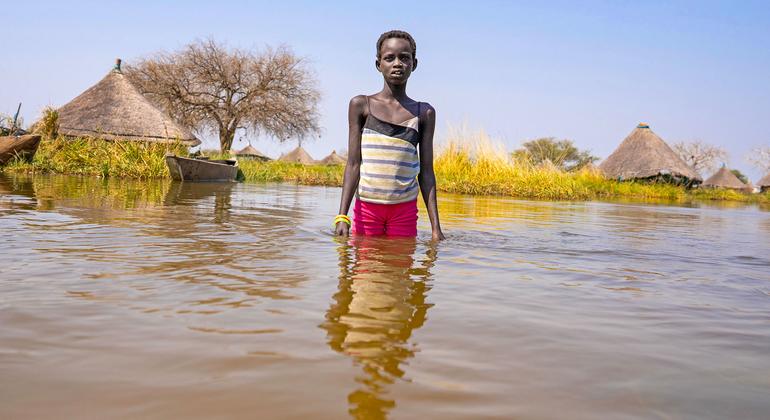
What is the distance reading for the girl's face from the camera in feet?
11.6

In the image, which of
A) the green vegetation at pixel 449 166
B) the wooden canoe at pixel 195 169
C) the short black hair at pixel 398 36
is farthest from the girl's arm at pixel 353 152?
the green vegetation at pixel 449 166

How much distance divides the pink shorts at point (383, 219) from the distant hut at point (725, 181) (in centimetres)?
4998

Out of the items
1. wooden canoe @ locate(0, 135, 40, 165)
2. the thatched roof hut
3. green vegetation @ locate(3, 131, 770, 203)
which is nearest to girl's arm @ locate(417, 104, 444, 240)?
green vegetation @ locate(3, 131, 770, 203)

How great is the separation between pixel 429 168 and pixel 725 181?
5082 cm

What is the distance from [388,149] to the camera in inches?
140

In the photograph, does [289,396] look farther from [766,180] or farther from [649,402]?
[766,180]

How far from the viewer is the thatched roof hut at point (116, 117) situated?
18281 mm

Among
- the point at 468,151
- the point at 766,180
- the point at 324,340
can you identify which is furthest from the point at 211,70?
the point at 766,180

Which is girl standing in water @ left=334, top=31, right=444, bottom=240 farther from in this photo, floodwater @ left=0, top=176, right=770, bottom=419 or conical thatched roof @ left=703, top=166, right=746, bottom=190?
conical thatched roof @ left=703, top=166, right=746, bottom=190

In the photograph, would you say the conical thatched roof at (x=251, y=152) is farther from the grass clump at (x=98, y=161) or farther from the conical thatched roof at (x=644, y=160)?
the grass clump at (x=98, y=161)

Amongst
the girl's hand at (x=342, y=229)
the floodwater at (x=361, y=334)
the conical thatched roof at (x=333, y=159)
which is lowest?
the floodwater at (x=361, y=334)

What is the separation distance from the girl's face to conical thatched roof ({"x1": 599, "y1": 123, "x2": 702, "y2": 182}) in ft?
89.7

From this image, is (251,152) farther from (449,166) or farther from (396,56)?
(396,56)

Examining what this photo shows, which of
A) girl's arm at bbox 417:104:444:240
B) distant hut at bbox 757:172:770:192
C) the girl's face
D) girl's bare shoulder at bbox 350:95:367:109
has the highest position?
distant hut at bbox 757:172:770:192
